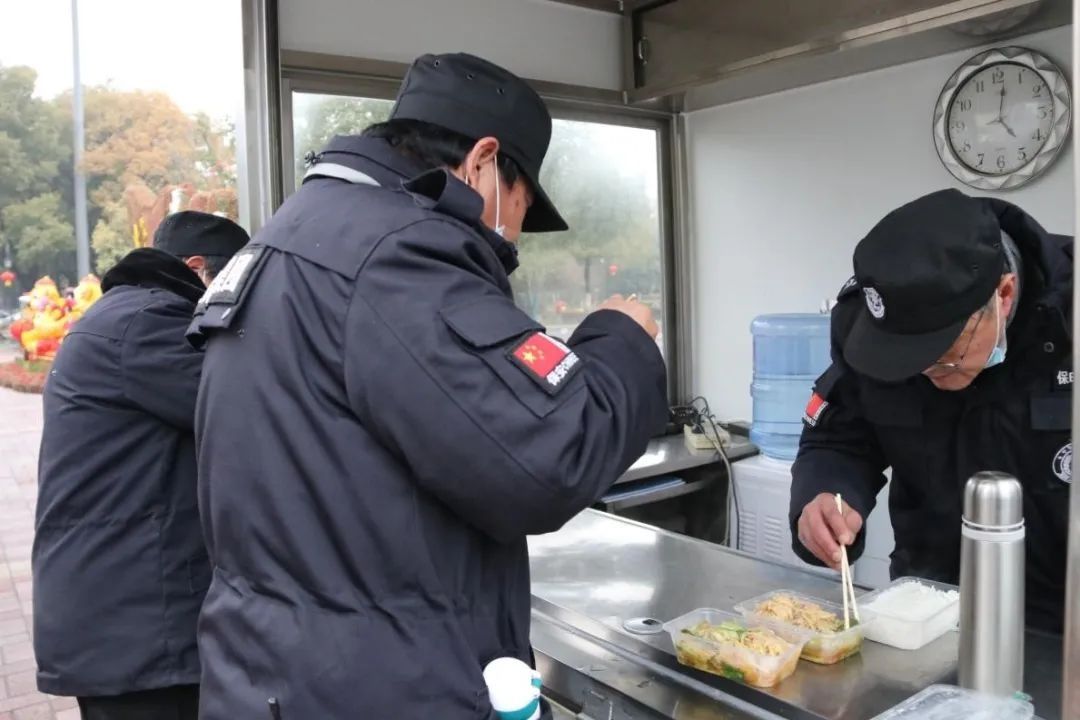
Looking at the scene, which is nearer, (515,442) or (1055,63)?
(515,442)

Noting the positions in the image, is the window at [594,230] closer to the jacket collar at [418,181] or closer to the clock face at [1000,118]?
the clock face at [1000,118]

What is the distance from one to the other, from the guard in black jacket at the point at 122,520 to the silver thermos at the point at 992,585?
1197 mm

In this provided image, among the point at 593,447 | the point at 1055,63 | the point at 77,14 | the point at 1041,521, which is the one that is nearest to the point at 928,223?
the point at 1041,521

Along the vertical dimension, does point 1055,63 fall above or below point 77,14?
below

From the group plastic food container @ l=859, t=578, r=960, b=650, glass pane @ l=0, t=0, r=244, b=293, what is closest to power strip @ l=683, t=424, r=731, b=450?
glass pane @ l=0, t=0, r=244, b=293

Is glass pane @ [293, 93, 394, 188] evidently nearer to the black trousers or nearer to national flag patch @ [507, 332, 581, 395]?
the black trousers

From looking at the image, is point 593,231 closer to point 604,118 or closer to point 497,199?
point 604,118

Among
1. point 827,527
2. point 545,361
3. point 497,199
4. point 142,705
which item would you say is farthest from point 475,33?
point 545,361

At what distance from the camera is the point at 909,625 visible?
3.86 feet

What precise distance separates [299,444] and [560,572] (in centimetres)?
80

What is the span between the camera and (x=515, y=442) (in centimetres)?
84

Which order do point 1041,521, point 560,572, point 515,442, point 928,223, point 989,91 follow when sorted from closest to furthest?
point 515,442
point 928,223
point 1041,521
point 560,572
point 989,91

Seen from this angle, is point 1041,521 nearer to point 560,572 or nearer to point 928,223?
point 928,223

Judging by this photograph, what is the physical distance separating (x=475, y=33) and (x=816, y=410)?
75.1 inches
